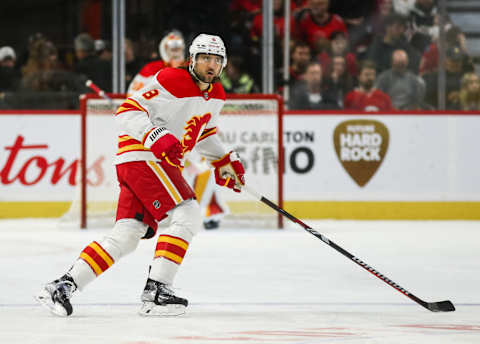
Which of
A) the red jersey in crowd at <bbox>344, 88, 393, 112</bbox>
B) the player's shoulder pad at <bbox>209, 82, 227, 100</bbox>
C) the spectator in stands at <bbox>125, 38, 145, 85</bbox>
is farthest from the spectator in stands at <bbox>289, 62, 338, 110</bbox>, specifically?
the player's shoulder pad at <bbox>209, 82, 227, 100</bbox>

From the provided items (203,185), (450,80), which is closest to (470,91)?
(450,80)

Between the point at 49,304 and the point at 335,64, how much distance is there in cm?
485

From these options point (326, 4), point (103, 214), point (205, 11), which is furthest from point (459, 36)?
point (103, 214)

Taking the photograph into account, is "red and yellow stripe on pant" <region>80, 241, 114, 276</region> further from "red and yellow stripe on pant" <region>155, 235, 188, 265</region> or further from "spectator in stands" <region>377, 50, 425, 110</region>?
"spectator in stands" <region>377, 50, 425, 110</region>

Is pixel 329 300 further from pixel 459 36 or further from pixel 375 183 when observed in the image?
pixel 459 36

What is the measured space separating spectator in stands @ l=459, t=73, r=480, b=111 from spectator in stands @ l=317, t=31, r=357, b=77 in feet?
2.72

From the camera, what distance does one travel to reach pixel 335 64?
7.83 metres

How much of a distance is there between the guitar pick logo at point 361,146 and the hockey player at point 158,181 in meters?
4.06

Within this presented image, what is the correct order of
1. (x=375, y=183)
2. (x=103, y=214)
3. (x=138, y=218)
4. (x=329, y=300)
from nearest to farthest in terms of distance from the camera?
(x=138, y=218) < (x=329, y=300) < (x=103, y=214) < (x=375, y=183)

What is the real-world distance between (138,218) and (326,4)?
4.86 meters

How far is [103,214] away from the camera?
23.0ft

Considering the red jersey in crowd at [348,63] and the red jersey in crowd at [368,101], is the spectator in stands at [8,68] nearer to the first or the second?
the red jersey in crowd at [348,63]

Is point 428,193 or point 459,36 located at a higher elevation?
point 459,36

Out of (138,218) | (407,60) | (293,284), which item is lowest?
(293,284)
